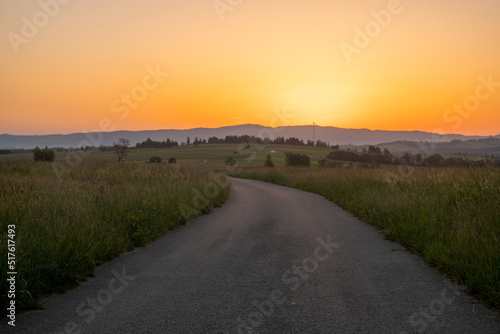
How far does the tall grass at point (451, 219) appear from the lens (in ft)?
17.9

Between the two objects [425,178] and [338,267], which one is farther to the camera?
[425,178]

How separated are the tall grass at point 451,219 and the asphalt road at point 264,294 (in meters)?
0.35

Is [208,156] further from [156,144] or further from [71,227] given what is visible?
[71,227]

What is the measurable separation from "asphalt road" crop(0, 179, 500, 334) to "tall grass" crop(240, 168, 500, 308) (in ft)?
1.13

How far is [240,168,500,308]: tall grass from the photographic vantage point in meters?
5.45

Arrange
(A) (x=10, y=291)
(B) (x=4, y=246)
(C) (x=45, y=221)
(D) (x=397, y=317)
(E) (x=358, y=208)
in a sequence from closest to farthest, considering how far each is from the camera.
→ (D) (x=397, y=317) < (A) (x=10, y=291) < (B) (x=4, y=246) < (C) (x=45, y=221) < (E) (x=358, y=208)

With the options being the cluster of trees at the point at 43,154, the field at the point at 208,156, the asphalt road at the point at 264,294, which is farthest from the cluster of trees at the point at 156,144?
the asphalt road at the point at 264,294

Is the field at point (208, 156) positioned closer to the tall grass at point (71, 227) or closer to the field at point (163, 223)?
the field at point (163, 223)

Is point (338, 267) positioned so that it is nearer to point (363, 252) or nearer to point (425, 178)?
point (363, 252)

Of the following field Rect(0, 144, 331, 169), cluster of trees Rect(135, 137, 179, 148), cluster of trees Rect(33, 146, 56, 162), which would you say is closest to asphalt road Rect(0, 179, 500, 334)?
cluster of trees Rect(33, 146, 56, 162)

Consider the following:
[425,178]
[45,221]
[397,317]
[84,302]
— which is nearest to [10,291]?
[84,302]

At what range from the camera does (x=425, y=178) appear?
46.0ft

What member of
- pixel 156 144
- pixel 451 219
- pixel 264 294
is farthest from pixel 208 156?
pixel 264 294

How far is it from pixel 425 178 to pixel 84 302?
43.1ft
